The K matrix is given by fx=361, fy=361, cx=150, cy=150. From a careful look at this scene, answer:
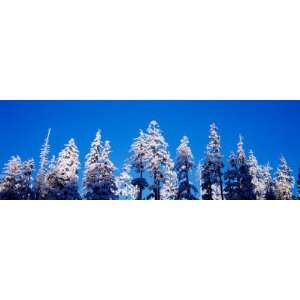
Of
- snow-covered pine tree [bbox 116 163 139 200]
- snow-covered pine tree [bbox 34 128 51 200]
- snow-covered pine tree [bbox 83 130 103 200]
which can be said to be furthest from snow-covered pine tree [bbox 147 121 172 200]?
snow-covered pine tree [bbox 34 128 51 200]

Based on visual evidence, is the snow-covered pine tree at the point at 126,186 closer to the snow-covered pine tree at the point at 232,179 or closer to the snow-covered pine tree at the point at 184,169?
the snow-covered pine tree at the point at 184,169

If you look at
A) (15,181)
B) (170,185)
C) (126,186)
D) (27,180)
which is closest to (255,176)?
(170,185)

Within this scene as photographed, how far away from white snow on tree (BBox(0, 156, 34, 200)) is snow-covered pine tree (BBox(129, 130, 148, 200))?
279 cm

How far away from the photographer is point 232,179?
391 inches

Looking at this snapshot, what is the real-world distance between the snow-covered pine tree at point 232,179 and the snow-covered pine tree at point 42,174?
4942mm

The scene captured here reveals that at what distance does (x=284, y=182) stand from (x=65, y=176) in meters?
5.91

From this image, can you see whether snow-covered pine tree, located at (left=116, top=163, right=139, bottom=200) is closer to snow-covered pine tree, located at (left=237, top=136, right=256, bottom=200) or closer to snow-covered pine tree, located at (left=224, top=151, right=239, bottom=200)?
snow-covered pine tree, located at (left=224, top=151, right=239, bottom=200)

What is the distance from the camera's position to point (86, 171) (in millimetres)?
10734

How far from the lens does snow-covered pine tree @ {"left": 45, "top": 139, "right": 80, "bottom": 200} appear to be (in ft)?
32.2

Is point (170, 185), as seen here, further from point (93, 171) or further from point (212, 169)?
point (93, 171)
